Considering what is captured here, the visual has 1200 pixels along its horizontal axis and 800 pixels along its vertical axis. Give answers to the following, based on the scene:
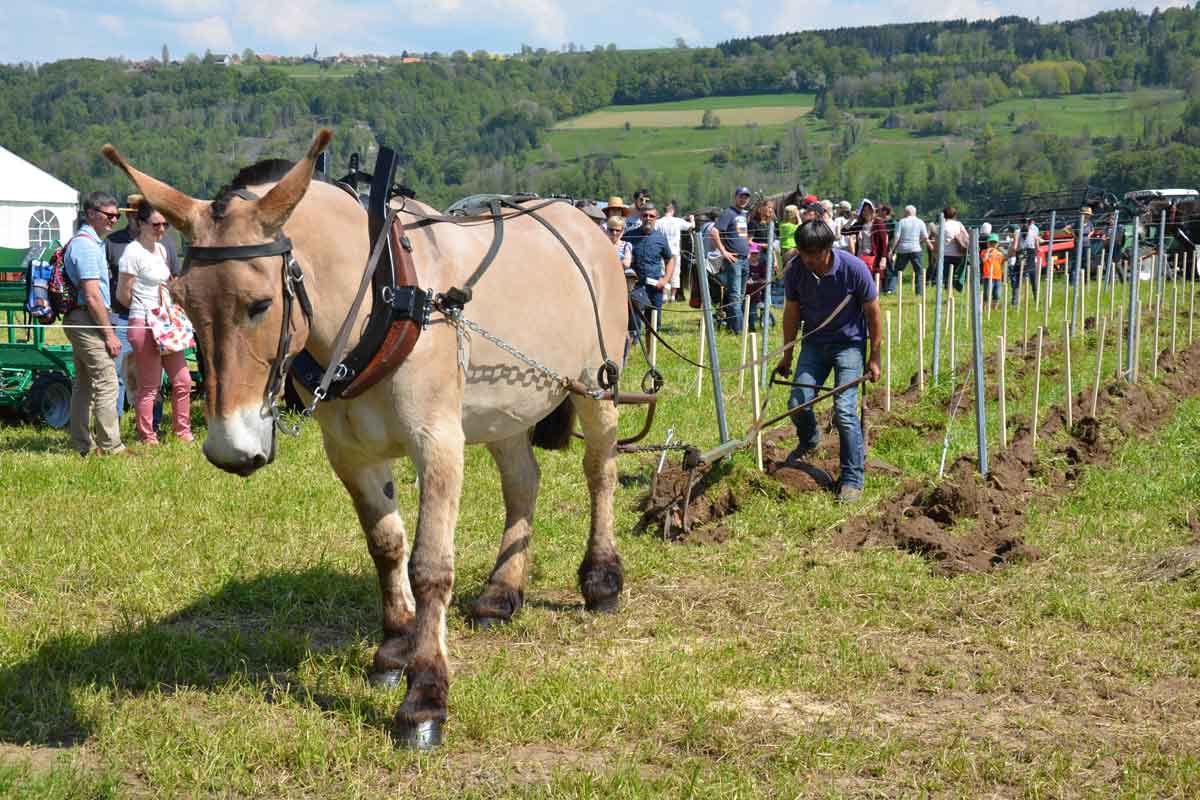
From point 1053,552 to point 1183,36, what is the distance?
15499cm

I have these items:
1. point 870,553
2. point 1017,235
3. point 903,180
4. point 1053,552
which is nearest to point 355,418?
point 870,553

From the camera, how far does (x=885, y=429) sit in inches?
423

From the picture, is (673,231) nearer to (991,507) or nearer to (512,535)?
(991,507)

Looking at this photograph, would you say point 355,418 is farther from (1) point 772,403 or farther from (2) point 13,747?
(1) point 772,403

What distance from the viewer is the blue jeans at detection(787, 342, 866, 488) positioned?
28.7ft

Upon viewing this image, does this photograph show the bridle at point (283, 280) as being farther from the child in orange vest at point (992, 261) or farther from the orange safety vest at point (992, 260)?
the orange safety vest at point (992, 260)

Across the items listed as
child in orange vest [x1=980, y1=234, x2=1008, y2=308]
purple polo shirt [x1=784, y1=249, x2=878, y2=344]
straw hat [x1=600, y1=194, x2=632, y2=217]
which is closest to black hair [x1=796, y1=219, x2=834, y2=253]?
purple polo shirt [x1=784, y1=249, x2=878, y2=344]

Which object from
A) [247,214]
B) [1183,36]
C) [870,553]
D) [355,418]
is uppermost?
[1183,36]

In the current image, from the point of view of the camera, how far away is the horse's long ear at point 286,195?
4.41 metres

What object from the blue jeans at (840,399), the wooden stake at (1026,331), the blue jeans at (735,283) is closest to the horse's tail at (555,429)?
the blue jeans at (840,399)

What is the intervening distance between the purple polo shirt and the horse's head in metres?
5.11

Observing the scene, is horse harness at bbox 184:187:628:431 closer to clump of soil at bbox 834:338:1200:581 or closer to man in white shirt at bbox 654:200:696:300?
clump of soil at bbox 834:338:1200:581

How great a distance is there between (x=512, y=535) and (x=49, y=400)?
7138mm

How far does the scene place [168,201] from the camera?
447 cm
